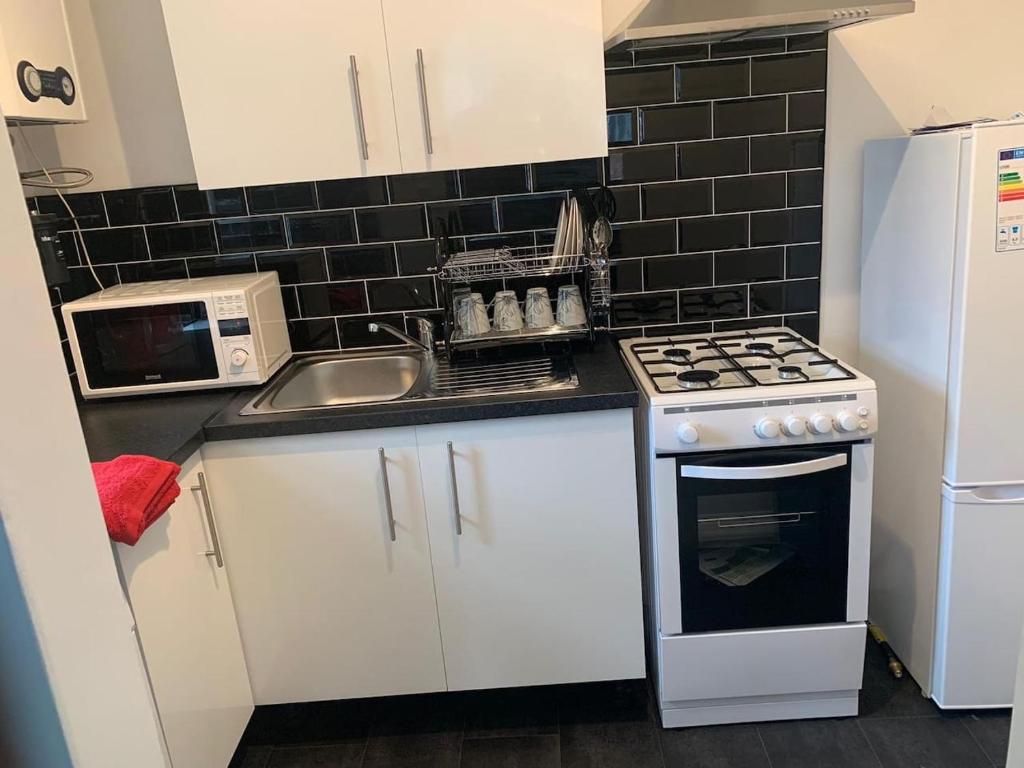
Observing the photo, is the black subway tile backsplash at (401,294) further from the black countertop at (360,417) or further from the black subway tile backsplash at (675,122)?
the black subway tile backsplash at (675,122)

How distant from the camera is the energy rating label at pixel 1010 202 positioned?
170 centimetres

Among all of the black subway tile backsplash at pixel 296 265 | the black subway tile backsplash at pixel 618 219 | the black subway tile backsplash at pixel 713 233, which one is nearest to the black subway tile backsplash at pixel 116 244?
the black subway tile backsplash at pixel 618 219

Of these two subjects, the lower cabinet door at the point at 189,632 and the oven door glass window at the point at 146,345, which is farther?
the oven door glass window at the point at 146,345

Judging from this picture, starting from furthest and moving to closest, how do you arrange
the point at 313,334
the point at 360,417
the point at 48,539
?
1. the point at 313,334
2. the point at 360,417
3. the point at 48,539

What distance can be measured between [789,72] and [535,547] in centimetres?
144

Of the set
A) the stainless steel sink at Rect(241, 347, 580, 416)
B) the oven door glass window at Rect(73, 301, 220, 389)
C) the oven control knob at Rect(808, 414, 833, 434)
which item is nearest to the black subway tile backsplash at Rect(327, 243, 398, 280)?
the stainless steel sink at Rect(241, 347, 580, 416)

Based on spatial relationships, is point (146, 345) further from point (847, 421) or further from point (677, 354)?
point (847, 421)

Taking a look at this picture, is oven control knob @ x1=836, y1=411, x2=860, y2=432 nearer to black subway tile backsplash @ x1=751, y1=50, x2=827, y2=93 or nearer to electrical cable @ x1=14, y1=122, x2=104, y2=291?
black subway tile backsplash @ x1=751, y1=50, x2=827, y2=93

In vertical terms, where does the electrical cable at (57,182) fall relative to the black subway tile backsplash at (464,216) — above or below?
above

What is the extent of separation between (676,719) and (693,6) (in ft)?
5.58

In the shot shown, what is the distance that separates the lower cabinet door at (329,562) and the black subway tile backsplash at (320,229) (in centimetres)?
72

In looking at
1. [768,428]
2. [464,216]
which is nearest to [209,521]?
[464,216]

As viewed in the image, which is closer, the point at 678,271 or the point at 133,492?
the point at 133,492

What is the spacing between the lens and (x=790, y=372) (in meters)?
1.90
